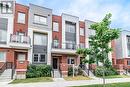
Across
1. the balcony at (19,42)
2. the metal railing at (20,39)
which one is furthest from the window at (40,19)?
the balcony at (19,42)

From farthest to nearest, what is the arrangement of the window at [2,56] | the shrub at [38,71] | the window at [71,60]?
the window at [71,60] < the window at [2,56] < the shrub at [38,71]

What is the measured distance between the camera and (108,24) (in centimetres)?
1505

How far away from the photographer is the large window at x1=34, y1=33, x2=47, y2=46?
30672 mm

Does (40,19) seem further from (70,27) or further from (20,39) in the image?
(70,27)

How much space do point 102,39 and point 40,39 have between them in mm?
18358

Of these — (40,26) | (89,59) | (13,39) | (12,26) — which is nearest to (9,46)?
(13,39)

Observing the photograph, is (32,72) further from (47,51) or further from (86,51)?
(86,51)

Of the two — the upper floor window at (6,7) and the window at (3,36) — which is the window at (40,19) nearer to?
the upper floor window at (6,7)

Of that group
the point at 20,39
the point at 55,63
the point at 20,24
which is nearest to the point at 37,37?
the point at 20,24

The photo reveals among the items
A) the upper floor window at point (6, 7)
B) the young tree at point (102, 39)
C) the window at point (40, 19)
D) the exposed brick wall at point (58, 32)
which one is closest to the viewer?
the young tree at point (102, 39)

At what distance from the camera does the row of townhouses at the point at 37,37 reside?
89.1 feet

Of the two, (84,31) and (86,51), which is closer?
(86,51)

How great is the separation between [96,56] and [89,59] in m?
0.80

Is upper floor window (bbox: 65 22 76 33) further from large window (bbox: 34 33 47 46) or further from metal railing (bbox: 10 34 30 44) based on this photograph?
metal railing (bbox: 10 34 30 44)
